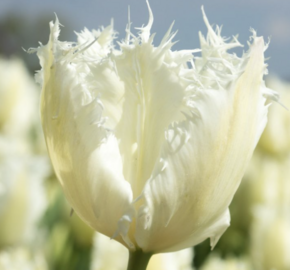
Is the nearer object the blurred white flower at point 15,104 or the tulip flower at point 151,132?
the tulip flower at point 151,132

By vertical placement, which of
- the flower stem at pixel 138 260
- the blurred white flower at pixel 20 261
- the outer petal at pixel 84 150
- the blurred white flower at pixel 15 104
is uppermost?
the outer petal at pixel 84 150

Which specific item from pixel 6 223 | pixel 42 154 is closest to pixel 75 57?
pixel 6 223

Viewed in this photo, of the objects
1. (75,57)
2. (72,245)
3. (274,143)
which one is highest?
(75,57)

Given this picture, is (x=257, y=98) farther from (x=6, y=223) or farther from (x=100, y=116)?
(x=6, y=223)

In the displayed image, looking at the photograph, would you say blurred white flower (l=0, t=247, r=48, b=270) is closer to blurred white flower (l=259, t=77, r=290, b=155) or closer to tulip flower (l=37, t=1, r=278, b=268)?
tulip flower (l=37, t=1, r=278, b=268)

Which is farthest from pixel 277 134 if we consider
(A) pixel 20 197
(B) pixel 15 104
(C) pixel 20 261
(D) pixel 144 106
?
(D) pixel 144 106

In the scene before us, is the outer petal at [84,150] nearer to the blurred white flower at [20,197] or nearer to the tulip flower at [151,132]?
the tulip flower at [151,132]

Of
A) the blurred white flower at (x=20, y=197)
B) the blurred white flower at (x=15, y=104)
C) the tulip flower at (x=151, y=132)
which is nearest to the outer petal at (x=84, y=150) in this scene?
the tulip flower at (x=151, y=132)

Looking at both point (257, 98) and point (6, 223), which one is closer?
point (257, 98)
